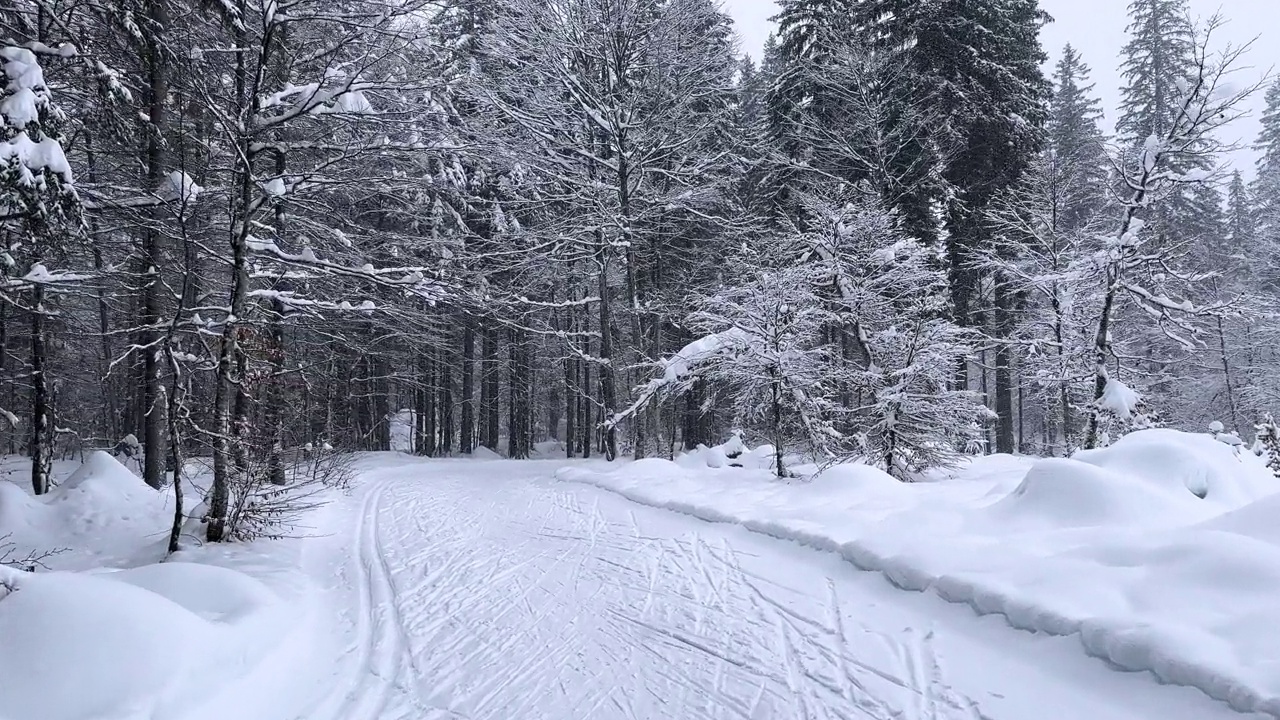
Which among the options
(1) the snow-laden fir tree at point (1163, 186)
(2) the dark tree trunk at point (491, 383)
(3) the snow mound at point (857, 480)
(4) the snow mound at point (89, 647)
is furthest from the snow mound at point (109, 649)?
(2) the dark tree trunk at point (491, 383)

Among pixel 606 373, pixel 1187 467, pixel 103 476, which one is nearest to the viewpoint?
pixel 1187 467

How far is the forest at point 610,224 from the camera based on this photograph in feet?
22.6

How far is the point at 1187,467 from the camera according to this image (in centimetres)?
558

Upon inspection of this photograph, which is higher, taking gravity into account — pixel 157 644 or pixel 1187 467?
pixel 1187 467

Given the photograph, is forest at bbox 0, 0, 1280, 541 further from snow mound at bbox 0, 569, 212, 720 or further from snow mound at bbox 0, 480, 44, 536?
snow mound at bbox 0, 569, 212, 720

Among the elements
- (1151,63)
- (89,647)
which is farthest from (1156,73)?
(89,647)

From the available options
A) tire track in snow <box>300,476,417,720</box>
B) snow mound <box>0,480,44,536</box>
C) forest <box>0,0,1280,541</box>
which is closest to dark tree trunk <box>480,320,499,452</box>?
forest <box>0,0,1280,541</box>

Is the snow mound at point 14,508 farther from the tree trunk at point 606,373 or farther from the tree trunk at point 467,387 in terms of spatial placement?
the tree trunk at point 467,387

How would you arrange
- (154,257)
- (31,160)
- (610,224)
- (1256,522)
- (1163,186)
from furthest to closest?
(610,224) < (1163,186) < (154,257) < (31,160) < (1256,522)

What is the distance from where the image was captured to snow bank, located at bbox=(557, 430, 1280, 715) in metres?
3.06

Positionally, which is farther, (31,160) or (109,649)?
(31,160)

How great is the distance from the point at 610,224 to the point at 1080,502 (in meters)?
12.1

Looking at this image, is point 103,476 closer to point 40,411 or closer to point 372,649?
point 40,411

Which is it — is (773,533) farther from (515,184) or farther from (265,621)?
(515,184)
